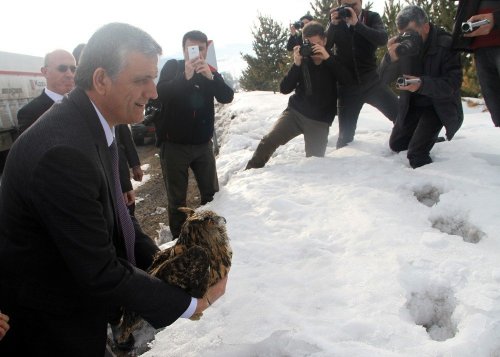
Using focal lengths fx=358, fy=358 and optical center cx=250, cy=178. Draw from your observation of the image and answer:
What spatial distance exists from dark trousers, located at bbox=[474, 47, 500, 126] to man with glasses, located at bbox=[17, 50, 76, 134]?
4359mm

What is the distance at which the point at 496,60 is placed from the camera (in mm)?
3732

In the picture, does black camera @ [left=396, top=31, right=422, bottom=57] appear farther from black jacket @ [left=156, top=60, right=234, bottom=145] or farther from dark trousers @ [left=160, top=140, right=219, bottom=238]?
dark trousers @ [left=160, top=140, right=219, bottom=238]

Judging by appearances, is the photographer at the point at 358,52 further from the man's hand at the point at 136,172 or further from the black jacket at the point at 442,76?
the man's hand at the point at 136,172

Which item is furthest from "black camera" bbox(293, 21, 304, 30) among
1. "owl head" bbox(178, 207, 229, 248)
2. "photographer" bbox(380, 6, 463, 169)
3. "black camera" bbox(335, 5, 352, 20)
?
"owl head" bbox(178, 207, 229, 248)

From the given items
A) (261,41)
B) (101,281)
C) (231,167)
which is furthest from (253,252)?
(261,41)

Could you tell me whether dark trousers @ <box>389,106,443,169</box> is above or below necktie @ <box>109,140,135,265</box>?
below

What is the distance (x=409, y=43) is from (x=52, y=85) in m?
4.10

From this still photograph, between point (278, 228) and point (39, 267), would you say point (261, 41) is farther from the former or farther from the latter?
point (39, 267)

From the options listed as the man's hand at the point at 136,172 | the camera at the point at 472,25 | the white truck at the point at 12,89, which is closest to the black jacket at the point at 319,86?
the camera at the point at 472,25

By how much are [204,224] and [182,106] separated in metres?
2.92

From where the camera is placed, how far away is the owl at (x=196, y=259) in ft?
5.97

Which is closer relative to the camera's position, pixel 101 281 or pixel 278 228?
pixel 101 281

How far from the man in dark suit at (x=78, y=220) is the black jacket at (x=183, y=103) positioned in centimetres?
284

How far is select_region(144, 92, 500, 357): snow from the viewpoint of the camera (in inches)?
89.3
